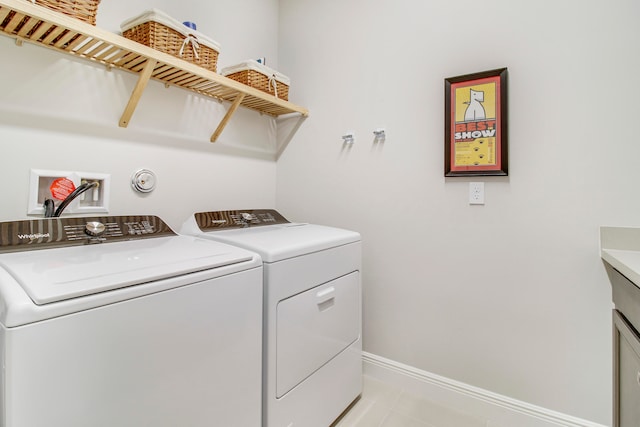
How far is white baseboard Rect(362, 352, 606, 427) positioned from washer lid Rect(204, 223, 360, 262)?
0.84 meters

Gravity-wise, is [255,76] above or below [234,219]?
above

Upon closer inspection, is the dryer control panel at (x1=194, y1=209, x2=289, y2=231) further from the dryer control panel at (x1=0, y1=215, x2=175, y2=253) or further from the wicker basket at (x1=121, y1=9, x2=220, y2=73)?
the wicker basket at (x1=121, y1=9, x2=220, y2=73)

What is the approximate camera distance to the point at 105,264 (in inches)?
34.1

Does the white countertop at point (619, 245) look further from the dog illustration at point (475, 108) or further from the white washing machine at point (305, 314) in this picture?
the white washing machine at point (305, 314)

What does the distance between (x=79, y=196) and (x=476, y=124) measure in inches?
72.4

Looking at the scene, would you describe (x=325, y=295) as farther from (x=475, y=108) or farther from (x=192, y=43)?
(x=192, y=43)

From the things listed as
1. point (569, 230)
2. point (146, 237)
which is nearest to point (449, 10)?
point (569, 230)

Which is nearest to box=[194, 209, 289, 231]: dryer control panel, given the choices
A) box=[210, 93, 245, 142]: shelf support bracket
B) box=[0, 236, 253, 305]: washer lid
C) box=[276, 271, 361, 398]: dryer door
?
box=[0, 236, 253, 305]: washer lid

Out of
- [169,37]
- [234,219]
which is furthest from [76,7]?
[234,219]

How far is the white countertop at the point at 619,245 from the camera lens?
119cm

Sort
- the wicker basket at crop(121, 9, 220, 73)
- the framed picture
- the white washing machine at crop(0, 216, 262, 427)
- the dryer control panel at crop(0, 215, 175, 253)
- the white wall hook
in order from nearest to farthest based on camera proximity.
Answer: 1. the white washing machine at crop(0, 216, 262, 427)
2. the dryer control panel at crop(0, 215, 175, 253)
3. the wicker basket at crop(121, 9, 220, 73)
4. the framed picture
5. the white wall hook

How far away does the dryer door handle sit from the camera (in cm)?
140

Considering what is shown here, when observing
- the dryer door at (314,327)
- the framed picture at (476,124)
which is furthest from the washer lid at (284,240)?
the framed picture at (476,124)

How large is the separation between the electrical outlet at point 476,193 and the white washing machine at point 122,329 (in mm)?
1143
